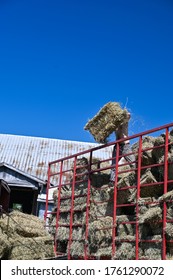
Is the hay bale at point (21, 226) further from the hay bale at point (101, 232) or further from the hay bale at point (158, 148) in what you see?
the hay bale at point (158, 148)

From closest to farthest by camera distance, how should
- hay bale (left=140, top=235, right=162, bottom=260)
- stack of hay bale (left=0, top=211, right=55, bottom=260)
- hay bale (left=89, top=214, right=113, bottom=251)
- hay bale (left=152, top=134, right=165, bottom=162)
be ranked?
hay bale (left=140, top=235, right=162, bottom=260) → hay bale (left=152, top=134, right=165, bottom=162) → stack of hay bale (left=0, top=211, right=55, bottom=260) → hay bale (left=89, top=214, right=113, bottom=251)

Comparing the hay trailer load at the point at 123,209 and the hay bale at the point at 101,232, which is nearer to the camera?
the hay trailer load at the point at 123,209

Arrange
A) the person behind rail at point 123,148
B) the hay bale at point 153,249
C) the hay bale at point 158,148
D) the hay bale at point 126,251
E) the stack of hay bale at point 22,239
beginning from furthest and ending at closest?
the person behind rail at point 123,148 < the stack of hay bale at point 22,239 < the hay bale at point 158,148 < the hay bale at point 126,251 < the hay bale at point 153,249

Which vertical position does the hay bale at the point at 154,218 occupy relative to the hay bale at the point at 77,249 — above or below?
above

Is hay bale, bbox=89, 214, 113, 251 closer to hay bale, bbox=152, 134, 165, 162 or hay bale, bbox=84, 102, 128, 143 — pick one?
hay bale, bbox=152, 134, 165, 162

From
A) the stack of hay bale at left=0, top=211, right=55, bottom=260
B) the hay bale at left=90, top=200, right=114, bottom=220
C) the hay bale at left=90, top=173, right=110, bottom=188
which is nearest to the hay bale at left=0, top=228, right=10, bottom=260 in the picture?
the stack of hay bale at left=0, top=211, right=55, bottom=260

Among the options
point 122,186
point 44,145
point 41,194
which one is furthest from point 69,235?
point 44,145

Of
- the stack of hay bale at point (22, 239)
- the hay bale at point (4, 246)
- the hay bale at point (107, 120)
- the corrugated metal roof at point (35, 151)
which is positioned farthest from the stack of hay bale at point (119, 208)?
the corrugated metal roof at point (35, 151)

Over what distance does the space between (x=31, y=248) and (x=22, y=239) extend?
11.4 inches

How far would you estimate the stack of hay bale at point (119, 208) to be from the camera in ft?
27.0

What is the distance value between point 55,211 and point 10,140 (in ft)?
59.3

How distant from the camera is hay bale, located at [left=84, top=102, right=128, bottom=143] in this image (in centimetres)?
1053

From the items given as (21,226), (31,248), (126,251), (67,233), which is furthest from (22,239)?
(126,251)

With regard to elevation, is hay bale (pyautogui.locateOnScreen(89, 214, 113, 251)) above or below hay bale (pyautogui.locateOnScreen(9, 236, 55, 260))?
above
